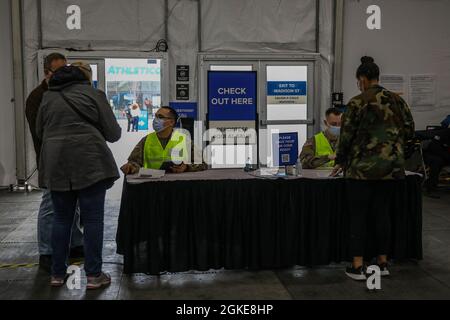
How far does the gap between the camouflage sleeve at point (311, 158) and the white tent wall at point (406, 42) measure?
3580mm

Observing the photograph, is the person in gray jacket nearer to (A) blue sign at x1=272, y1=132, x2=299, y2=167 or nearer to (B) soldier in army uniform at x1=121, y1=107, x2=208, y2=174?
(B) soldier in army uniform at x1=121, y1=107, x2=208, y2=174

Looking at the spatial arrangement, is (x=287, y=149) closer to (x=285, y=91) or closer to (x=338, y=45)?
(x=285, y=91)

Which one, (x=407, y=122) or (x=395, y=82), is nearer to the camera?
(x=407, y=122)

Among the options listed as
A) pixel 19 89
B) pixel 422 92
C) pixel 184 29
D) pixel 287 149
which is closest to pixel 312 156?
pixel 287 149

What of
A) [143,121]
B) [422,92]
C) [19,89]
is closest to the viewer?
[19,89]

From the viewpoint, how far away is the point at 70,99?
123 inches

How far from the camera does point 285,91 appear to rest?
780cm

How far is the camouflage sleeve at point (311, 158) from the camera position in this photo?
435 centimetres

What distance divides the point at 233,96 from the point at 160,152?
3.52m

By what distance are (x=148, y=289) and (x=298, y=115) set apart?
5.01m

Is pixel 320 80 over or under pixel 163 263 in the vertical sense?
over

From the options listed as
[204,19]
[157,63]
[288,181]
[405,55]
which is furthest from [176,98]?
[288,181]

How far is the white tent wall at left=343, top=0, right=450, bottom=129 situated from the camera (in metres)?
7.79
